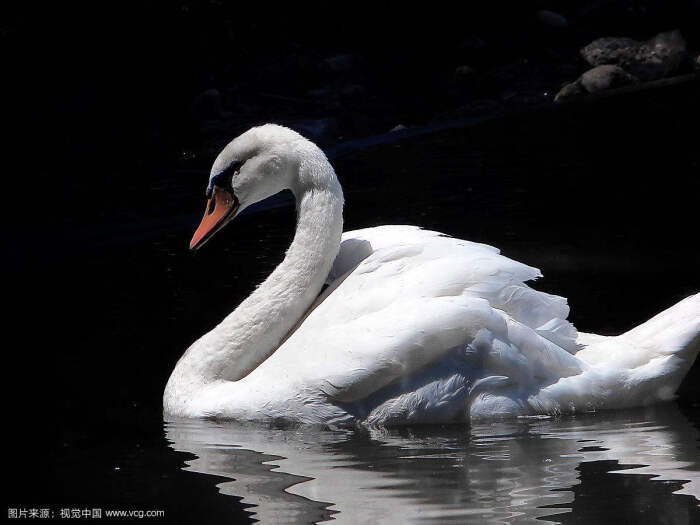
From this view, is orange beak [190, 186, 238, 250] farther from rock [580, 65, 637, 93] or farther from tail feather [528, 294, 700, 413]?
rock [580, 65, 637, 93]

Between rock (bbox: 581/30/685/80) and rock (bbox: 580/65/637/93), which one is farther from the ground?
rock (bbox: 581/30/685/80)

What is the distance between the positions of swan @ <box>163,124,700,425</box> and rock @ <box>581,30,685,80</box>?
1325 centimetres

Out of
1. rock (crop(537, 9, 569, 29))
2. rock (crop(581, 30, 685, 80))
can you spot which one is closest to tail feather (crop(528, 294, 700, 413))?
rock (crop(581, 30, 685, 80))

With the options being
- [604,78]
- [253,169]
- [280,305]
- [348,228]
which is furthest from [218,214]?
[604,78]

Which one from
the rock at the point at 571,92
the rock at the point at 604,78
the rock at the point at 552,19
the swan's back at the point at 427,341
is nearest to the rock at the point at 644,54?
the rock at the point at 604,78

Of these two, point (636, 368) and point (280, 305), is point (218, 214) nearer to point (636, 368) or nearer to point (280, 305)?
point (280, 305)

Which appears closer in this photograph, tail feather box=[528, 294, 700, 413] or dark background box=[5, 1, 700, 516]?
tail feather box=[528, 294, 700, 413]

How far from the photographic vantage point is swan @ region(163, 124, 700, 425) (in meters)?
5.38

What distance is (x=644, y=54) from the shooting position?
18.7 meters

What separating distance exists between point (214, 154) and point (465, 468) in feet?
34.7

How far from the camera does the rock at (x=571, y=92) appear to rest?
17.7 meters

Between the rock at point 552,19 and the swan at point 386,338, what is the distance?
58.3ft

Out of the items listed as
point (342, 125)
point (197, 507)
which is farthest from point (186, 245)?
point (342, 125)

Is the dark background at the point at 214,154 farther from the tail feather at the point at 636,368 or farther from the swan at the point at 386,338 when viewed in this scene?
the swan at the point at 386,338
